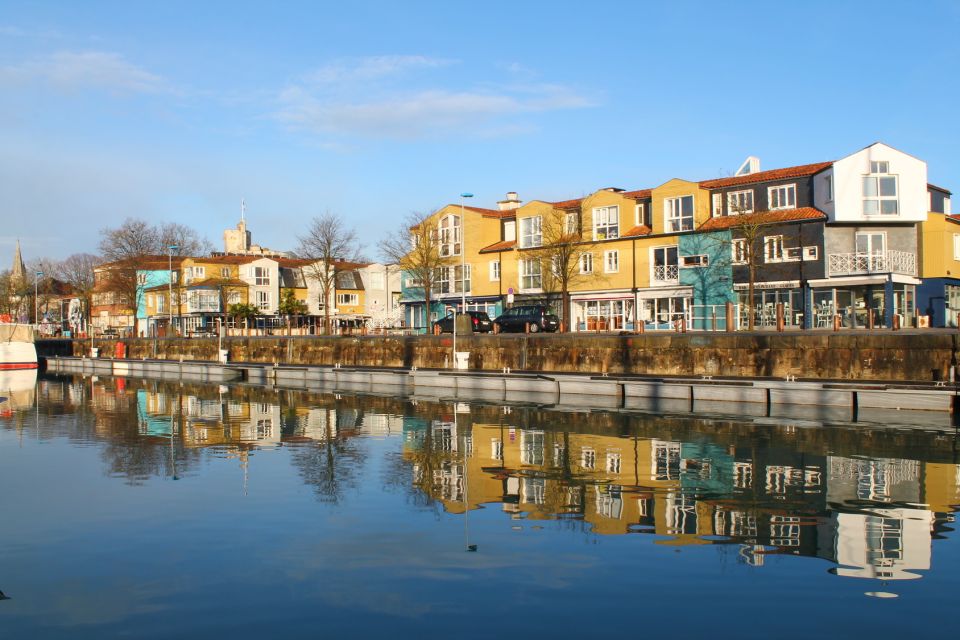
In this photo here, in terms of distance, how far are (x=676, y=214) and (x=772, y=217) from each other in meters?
7.15

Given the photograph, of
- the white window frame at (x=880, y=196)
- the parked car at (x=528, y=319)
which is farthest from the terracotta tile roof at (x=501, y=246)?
the white window frame at (x=880, y=196)

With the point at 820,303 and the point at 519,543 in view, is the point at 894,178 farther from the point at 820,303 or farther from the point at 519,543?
the point at 519,543

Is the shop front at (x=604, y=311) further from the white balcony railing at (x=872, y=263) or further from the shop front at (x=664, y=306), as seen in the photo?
the white balcony railing at (x=872, y=263)

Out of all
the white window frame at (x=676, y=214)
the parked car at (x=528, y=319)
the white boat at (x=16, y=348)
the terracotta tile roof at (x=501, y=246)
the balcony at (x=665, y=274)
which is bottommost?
the white boat at (x=16, y=348)

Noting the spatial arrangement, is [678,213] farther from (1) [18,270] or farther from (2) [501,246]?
(1) [18,270]

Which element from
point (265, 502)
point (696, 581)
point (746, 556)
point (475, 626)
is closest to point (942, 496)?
point (746, 556)

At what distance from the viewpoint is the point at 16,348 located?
7456 centimetres

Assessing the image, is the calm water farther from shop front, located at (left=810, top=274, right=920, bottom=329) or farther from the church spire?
the church spire

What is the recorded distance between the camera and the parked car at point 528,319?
Answer: 51344 millimetres

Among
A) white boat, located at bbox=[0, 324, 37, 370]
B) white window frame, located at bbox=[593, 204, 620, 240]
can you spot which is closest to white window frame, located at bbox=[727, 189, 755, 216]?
white window frame, located at bbox=[593, 204, 620, 240]

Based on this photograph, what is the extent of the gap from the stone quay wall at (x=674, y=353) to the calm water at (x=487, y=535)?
28.8 feet

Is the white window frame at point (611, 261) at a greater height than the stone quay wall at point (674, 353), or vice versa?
the white window frame at point (611, 261)

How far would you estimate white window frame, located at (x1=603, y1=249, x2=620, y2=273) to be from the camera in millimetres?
58781

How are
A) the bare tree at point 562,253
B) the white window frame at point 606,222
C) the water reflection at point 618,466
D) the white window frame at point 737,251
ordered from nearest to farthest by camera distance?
the water reflection at point 618,466, the white window frame at point 737,251, the bare tree at point 562,253, the white window frame at point 606,222
